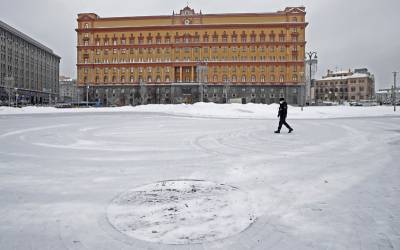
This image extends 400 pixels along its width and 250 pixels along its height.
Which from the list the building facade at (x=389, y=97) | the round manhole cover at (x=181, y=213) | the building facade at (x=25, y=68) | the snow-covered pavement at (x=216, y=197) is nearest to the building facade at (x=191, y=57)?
the building facade at (x=25, y=68)

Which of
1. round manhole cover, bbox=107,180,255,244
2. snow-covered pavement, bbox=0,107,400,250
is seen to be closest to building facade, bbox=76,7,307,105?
snow-covered pavement, bbox=0,107,400,250

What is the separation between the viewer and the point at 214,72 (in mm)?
82438

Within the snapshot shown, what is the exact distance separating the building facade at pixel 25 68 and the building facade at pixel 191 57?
65.6 feet

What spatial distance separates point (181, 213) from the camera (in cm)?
368

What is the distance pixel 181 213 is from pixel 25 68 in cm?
10913

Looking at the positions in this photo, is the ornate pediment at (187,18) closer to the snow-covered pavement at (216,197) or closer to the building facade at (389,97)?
the building facade at (389,97)

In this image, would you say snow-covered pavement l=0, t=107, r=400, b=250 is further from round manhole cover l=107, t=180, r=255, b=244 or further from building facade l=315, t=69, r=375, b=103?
building facade l=315, t=69, r=375, b=103

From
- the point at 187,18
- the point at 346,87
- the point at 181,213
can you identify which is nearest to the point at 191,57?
the point at 187,18

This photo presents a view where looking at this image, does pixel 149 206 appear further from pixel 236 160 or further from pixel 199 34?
pixel 199 34

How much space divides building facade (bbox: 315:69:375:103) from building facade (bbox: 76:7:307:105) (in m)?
52.5

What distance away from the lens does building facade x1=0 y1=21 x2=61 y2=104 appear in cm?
8194

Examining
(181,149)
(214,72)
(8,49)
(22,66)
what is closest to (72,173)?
(181,149)

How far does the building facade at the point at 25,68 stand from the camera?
81.9 metres

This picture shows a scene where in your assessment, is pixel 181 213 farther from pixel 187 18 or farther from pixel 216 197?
pixel 187 18
